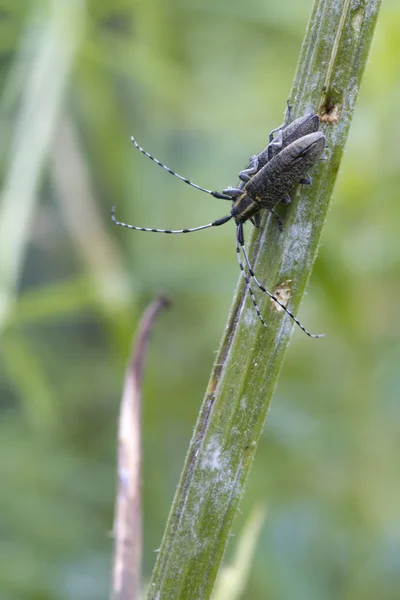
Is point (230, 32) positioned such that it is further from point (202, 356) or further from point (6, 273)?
point (6, 273)

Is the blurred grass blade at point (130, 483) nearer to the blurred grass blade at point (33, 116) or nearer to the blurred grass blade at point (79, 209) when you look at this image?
the blurred grass blade at point (33, 116)

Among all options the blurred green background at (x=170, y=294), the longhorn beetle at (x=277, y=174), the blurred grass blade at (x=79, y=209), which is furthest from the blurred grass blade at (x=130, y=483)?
the blurred grass blade at (x=79, y=209)

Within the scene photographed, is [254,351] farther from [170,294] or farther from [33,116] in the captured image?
[33,116]

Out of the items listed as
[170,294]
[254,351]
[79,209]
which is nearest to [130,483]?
[254,351]

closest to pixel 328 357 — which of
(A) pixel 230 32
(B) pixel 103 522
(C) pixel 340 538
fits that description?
(C) pixel 340 538

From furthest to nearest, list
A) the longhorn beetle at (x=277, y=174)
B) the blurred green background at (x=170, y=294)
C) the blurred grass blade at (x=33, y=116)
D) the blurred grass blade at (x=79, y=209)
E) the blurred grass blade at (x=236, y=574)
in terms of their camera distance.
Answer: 1. the blurred grass blade at (x=79, y=209)
2. the blurred green background at (x=170, y=294)
3. the blurred grass blade at (x=33, y=116)
4. the blurred grass blade at (x=236, y=574)
5. the longhorn beetle at (x=277, y=174)

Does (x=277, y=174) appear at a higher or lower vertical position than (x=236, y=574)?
higher

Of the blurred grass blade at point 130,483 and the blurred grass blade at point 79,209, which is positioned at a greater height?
the blurred grass blade at point 79,209
